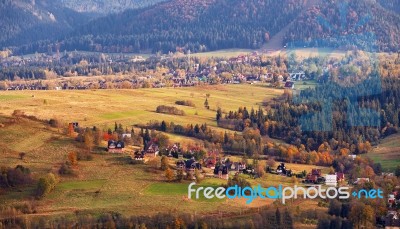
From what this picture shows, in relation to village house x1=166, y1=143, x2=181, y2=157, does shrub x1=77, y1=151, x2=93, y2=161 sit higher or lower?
higher

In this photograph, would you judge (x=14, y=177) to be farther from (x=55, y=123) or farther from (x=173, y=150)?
(x=173, y=150)

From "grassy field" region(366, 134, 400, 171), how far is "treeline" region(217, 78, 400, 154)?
1035 mm

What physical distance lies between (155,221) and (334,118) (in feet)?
103

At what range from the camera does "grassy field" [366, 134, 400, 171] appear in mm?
55375

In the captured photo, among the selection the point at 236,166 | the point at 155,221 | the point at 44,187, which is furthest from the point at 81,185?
the point at 236,166

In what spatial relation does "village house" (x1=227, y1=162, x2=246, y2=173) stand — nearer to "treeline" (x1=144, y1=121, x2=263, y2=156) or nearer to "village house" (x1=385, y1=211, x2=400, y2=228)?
"treeline" (x1=144, y1=121, x2=263, y2=156)

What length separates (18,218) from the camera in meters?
40.4

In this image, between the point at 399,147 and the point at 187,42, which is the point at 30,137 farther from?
the point at 187,42

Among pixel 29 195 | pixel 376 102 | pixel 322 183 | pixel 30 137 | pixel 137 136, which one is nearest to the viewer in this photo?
Answer: pixel 29 195

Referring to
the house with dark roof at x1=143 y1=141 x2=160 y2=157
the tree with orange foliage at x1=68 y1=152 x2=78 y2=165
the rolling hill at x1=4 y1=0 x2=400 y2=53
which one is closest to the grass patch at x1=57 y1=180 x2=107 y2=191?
the tree with orange foliage at x1=68 y1=152 x2=78 y2=165

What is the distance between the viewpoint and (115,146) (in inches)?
2073

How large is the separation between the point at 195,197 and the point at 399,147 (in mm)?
23015

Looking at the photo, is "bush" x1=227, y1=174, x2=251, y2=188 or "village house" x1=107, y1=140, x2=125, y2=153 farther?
"village house" x1=107, y1=140, x2=125, y2=153

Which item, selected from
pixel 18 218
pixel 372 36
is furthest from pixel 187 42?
pixel 18 218
